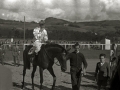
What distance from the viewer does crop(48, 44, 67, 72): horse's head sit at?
727 centimetres

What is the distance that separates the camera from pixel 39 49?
8203mm

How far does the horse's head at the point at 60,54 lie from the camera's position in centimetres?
727

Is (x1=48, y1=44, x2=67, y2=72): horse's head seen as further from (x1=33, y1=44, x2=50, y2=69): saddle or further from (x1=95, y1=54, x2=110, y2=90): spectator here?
(x1=95, y1=54, x2=110, y2=90): spectator

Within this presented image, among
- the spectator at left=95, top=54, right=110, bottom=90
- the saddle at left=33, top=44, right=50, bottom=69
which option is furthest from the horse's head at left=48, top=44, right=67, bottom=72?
the spectator at left=95, top=54, right=110, bottom=90

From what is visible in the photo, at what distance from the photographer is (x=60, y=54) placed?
7.55m

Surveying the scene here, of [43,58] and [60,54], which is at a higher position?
[60,54]

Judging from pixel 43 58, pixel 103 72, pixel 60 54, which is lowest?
pixel 103 72

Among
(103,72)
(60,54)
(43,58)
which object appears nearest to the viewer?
(103,72)

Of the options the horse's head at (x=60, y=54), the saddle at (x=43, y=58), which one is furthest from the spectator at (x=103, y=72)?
the saddle at (x=43, y=58)

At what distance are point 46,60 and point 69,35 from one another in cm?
4640

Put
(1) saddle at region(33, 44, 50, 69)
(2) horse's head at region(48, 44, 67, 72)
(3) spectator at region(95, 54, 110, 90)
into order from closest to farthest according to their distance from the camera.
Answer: (3) spectator at region(95, 54, 110, 90) → (2) horse's head at region(48, 44, 67, 72) → (1) saddle at region(33, 44, 50, 69)

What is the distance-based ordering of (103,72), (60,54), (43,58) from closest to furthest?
(103,72) → (60,54) → (43,58)

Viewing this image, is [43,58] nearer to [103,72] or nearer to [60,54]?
[60,54]

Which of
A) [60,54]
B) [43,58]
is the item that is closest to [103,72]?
[60,54]
